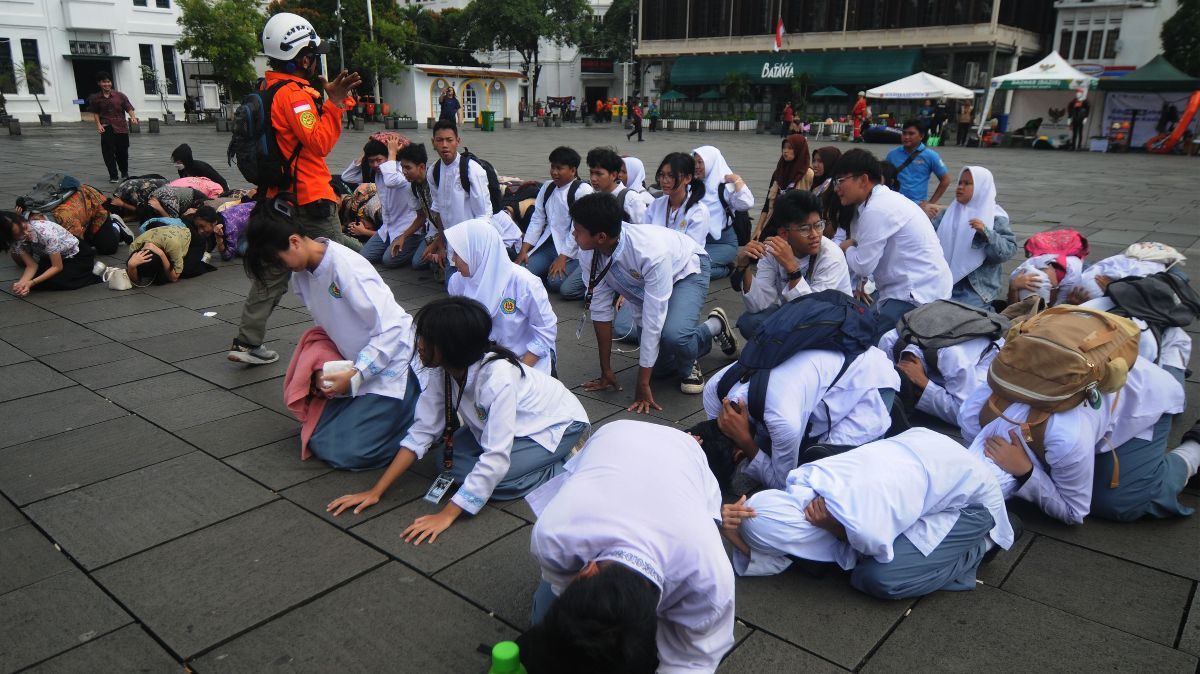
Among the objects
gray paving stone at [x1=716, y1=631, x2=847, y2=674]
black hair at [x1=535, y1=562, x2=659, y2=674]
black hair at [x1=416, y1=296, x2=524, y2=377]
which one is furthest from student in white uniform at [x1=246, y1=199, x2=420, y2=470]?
black hair at [x1=535, y1=562, x2=659, y2=674]

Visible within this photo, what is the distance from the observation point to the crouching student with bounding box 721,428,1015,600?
251 cm

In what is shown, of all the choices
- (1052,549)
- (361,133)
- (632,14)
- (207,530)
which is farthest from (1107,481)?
(632,14)

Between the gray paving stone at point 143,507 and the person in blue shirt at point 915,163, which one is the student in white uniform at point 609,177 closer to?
the person in blue shirt at point 915,163

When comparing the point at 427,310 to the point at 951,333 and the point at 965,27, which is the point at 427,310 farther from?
the point at 965,27

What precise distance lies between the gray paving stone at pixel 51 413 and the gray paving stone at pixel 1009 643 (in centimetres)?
395

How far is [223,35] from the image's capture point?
86.7ft

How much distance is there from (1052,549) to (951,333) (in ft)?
4.17

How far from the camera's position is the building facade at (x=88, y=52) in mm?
30875

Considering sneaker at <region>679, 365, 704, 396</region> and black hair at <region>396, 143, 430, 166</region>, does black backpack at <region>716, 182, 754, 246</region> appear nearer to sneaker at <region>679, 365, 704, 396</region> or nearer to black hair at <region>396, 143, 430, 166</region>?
black hair at <region>396, 143, 430, 166</region>

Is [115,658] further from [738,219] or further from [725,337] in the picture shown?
[738,219]

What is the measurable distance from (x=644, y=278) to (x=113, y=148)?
1168cm

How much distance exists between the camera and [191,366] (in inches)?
195

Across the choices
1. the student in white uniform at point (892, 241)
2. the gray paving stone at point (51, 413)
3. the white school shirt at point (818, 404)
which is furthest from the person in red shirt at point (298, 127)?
the student in white uniform at point (892, 241)

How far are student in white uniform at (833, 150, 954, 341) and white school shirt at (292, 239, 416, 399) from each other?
285 centimetres
